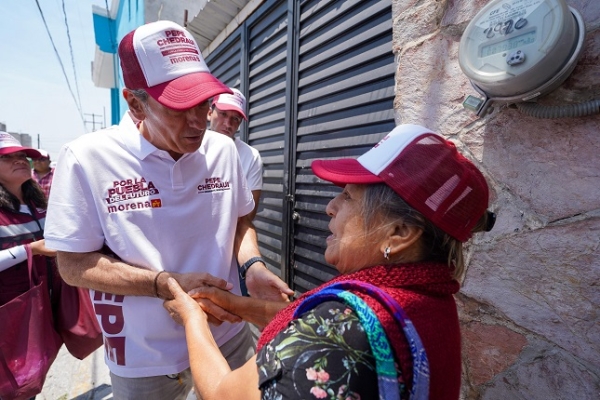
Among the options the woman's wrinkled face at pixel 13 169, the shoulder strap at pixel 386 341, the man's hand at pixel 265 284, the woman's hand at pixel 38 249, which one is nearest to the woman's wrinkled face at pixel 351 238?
the shoulder strap at pixel 386 341

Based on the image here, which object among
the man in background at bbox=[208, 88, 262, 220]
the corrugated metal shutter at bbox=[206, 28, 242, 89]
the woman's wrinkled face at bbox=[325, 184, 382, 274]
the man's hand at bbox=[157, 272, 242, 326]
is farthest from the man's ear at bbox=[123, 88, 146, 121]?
the corrugated metal shutter at bbox=[206, 28, 242, 89]

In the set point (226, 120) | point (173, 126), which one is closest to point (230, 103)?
point (226, 120)

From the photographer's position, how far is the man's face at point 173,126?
1.50 metres

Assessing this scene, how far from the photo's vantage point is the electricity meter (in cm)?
110

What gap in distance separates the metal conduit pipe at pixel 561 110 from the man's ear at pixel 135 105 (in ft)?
5.07

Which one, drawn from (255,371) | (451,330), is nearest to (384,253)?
(451,330)

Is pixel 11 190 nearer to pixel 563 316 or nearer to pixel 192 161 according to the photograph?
pixel 192 161

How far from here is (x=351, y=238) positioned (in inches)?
41.3

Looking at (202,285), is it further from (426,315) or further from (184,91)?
(426,315)

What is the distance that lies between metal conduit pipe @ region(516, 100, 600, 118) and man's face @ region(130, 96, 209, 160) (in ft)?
4.27

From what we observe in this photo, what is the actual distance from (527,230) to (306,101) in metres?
2.16

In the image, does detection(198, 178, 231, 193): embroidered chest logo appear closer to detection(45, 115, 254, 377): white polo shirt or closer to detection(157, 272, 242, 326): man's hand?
detection(45, 115, 254, 377): white polo shirt

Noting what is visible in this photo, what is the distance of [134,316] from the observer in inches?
59.2

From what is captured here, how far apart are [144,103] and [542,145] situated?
5.32ft
